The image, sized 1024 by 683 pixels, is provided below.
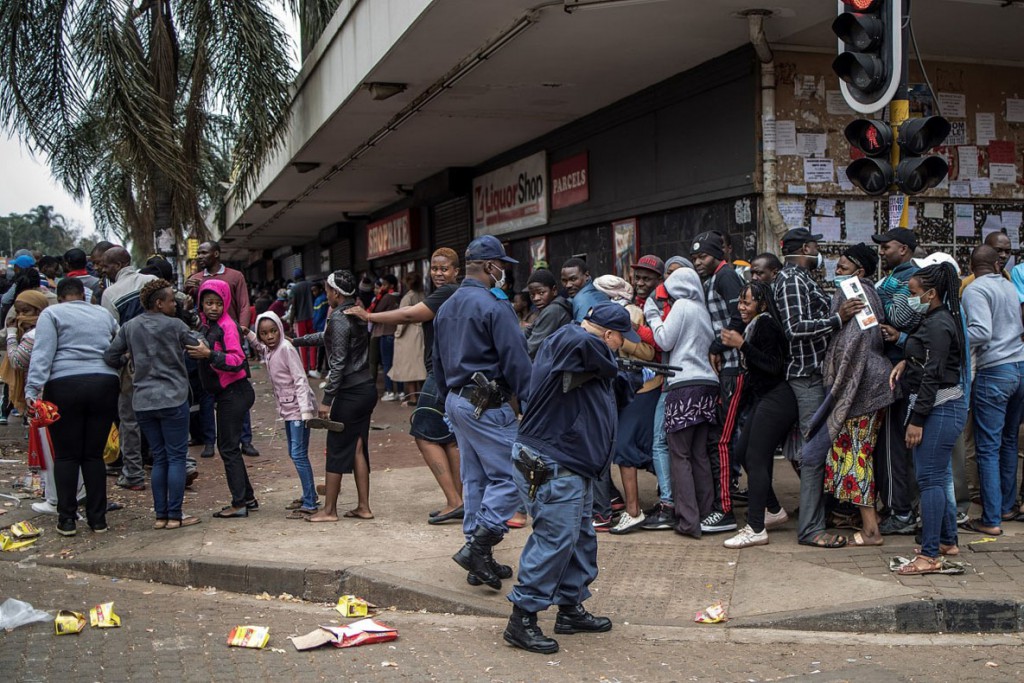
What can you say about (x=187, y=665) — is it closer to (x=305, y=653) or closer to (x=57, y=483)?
(x=305, y=653)

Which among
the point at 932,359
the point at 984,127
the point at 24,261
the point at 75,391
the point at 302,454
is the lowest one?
the point at 302,454

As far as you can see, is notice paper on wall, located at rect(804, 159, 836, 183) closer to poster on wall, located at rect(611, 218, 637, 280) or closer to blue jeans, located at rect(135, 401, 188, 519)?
poster on wall, located at rect(611, 218, 637, 280)

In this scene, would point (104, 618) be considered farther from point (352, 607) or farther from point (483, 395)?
point (483, 395)

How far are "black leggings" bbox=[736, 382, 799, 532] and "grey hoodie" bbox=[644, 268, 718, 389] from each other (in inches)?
16.5

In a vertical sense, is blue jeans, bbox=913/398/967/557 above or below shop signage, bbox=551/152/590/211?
below

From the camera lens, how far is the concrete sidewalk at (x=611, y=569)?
5.45m

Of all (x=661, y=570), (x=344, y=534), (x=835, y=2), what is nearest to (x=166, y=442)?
(x=344, y=534)

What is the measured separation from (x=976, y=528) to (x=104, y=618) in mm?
5403

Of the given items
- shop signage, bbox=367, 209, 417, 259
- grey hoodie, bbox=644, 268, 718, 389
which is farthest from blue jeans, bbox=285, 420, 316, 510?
shop signage, bbox=367, 209, 417, 259

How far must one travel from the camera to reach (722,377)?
23.6ft

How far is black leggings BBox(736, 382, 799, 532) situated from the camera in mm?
6547

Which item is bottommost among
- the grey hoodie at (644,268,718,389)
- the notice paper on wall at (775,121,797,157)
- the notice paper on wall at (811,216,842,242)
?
the grey hoodie at (644,268,718,389)

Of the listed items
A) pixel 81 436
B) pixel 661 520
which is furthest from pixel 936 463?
pixel 81 436

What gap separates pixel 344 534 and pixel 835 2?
5.64 metres
